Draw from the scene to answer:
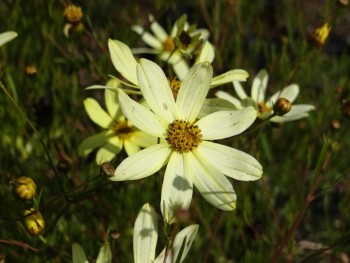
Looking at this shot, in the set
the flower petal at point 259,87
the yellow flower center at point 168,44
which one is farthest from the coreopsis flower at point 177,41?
the flower petal at point 259,87

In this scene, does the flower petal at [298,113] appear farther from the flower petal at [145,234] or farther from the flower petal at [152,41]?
the flower petal at [152,41]

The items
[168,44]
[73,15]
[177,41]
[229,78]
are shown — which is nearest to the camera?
[229,78]

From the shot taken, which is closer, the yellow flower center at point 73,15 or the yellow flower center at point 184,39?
the yellow flower center at point 184,39

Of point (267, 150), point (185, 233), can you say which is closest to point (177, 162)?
point (185, 233)

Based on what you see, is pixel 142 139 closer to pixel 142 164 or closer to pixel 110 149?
pixel 110 149

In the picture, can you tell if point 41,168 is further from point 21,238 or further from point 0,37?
point 0,37

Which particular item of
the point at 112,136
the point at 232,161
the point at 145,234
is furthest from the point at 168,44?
the point at 145,234
